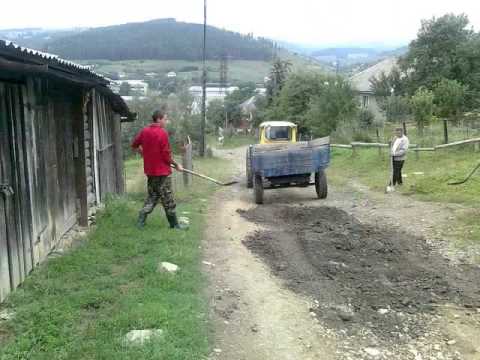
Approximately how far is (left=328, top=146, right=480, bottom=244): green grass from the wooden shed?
231 inches

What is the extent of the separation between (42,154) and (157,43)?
106175 mm

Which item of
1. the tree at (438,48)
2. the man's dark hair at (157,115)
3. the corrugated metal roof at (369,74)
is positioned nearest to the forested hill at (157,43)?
the corrugated metal roof at (369,74)

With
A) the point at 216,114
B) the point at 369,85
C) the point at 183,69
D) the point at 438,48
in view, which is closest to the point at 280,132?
the point at 438,48

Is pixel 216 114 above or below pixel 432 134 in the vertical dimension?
below

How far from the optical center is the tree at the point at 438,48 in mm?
37500

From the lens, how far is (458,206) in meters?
10.4

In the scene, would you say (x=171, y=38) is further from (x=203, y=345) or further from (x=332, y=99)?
(x=203, y=345)

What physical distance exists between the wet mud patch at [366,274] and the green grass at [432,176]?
4.46 ft

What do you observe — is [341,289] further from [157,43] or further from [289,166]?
[157,43]

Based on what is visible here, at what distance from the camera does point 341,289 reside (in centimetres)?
573

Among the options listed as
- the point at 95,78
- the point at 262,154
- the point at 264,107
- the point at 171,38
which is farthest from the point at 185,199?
the point at 171,38

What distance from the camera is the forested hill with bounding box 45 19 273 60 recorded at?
305 feet

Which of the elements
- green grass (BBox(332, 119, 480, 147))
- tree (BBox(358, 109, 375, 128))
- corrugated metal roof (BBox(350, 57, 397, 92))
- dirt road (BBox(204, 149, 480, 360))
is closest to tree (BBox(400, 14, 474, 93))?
tree (BBox(358, 109, 375, 128))

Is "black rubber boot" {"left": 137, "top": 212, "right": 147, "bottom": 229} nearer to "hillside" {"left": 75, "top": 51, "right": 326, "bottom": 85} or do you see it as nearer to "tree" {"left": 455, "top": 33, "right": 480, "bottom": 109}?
"tree" {"left": 455, "top": 33, "right": 480, "bottom": 109}
